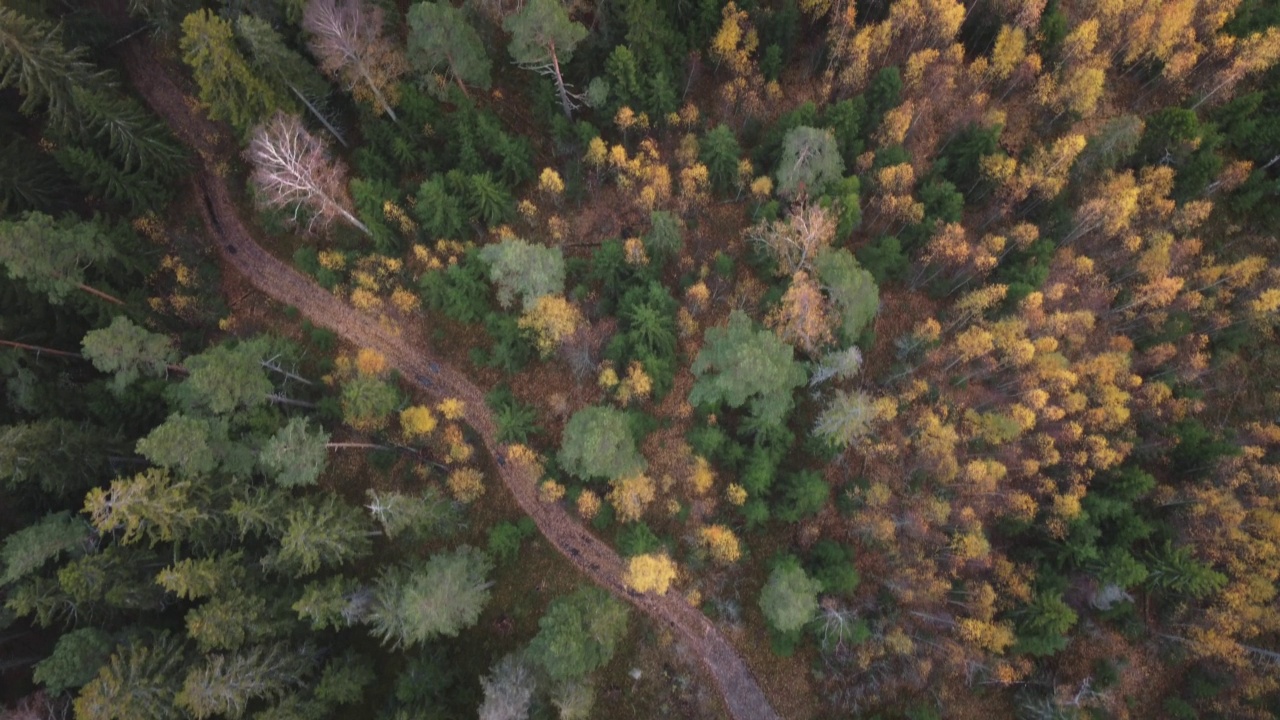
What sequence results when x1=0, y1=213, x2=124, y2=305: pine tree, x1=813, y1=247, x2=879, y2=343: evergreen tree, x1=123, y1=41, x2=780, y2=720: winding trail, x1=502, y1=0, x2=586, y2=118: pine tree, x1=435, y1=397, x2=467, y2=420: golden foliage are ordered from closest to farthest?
1. x1=0, y1=213, x2=124, y2=305: pine tree
2. x1=502, y1=0, x2=586, y2=118: pine tree
3. x1=813, y1=247, x2=879, y2=343: evergreen tree
4. x1=123, y1=41, x2=780, y2=720: winding trail
5. x1=435, y1=397, x2=467, y2=420: golden foliage

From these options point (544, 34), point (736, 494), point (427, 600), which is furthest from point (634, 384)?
point (544, 34)

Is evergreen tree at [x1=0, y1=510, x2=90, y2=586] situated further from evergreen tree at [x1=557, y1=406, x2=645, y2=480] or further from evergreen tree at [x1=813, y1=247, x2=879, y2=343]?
evergreen tree at [x1=813, y1=247, x2=879, y2=343]

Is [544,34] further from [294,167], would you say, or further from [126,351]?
[126,351]

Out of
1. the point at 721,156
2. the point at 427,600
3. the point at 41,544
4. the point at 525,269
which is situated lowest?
the point at 41,544

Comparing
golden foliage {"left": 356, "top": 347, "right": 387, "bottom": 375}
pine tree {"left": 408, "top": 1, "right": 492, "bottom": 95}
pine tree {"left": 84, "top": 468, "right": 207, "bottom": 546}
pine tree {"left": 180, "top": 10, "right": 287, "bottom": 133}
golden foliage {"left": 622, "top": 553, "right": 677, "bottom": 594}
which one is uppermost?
pine tree {"left": 408, "top": 1, "right": 492, "bottom": 95}

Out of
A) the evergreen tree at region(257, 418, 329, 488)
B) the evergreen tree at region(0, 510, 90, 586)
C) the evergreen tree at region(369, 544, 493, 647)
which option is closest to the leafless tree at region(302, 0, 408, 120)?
the evergreen tree at region(257, 418, 329, 488)

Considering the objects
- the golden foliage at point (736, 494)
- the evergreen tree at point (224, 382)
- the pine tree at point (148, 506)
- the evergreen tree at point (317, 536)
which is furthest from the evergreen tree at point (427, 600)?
the golden foliage at point (736, 494)
